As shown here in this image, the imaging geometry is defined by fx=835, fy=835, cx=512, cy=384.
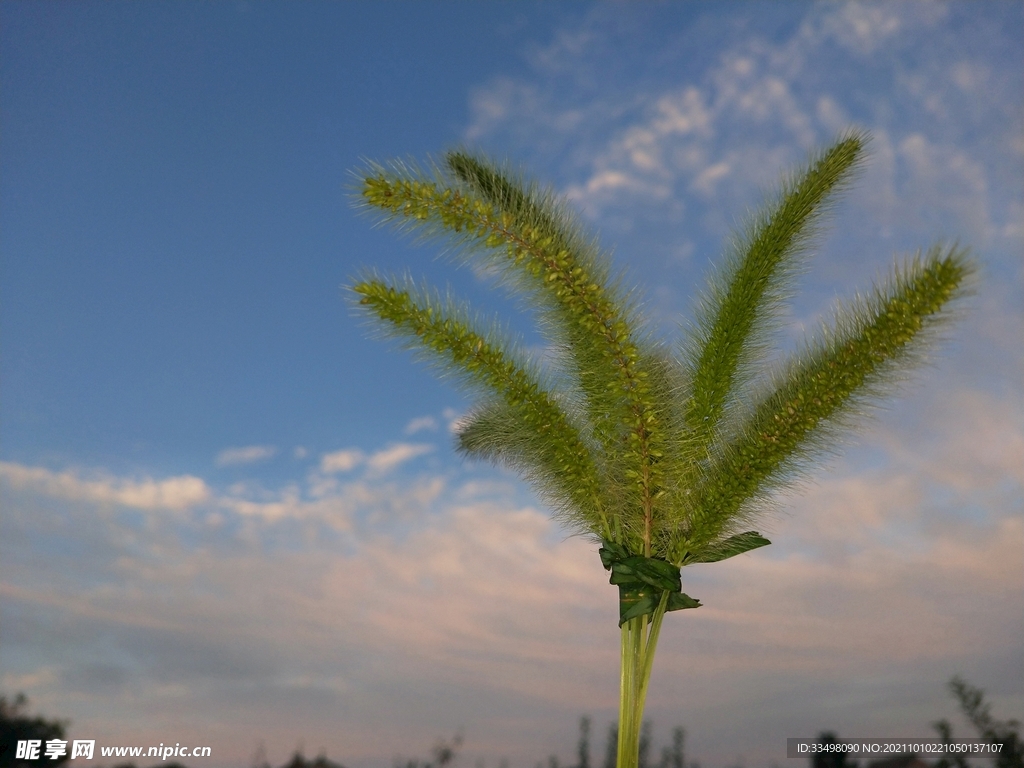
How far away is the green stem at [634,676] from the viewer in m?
5.70

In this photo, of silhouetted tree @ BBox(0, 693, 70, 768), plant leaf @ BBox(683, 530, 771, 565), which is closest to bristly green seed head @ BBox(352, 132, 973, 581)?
plant leaf @ BBox(683, 530, 771, 565)

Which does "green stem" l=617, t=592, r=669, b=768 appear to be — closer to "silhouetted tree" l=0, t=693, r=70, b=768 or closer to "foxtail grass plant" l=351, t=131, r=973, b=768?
"foxtail grass plant" l=351, t=131, r=973, b=768

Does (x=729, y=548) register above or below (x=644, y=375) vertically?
below

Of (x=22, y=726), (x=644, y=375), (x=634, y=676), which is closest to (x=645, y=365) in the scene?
(x=644, y=375)

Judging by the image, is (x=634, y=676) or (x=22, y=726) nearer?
(x=634, y=676)

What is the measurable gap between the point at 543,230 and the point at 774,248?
169 cm

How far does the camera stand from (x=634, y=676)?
19.4 ft

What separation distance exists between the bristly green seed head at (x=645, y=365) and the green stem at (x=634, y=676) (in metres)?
0.23

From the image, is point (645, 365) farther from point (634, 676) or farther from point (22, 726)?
point (22, 726)

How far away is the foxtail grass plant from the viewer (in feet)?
17.5

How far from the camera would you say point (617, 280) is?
19.2 ft

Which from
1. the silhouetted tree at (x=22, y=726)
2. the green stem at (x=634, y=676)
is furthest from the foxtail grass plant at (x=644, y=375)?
the silhouetted tree at (x=22, y=726)

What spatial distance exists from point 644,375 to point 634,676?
214 centimetres

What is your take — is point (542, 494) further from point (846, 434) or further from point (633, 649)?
point (846, 434)
